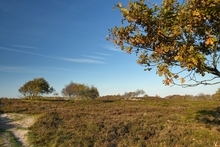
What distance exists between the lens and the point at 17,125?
2289cm

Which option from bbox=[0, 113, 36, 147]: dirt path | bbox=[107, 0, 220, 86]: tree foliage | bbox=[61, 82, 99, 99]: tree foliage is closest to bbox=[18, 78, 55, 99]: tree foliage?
bbox=[61, 82, 99, 99]: tree foliage

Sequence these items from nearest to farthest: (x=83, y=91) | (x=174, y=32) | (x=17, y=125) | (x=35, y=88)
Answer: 1. (x=174, y=32)
2. (x=17, y=125)
3. (x=35, y=88)
4. (x=83, y=91)

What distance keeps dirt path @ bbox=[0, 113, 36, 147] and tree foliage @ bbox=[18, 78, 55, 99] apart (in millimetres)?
57055

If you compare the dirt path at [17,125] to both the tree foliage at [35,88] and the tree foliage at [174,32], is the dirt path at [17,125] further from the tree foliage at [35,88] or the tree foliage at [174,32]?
the tree foliage at [35,88]

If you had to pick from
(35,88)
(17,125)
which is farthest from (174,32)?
(35,88)

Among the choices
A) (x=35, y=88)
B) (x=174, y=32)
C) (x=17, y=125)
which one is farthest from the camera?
(x=35, y=88)

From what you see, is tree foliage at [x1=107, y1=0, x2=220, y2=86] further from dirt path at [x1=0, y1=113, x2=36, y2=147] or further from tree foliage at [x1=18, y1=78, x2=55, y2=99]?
tree foliage at [x1=18, y1=78, x2=55, y2=99]

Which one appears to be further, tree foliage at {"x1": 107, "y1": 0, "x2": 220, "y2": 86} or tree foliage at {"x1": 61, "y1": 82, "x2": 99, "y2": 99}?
tree foliage at {"x1": 61, "y1": 82, "x2": 99, "y2": 99}

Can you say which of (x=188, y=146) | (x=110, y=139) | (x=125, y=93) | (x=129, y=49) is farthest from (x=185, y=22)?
(x=125, y=93)

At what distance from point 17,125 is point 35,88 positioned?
6187 cm

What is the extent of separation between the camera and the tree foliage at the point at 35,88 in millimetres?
82900

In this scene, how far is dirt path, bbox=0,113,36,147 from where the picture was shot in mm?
18891

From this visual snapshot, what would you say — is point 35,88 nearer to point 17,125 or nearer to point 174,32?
point 17,125

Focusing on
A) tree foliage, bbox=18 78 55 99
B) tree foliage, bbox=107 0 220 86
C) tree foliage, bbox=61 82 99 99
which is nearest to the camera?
tree foliage, bbox=107 0 220 86
